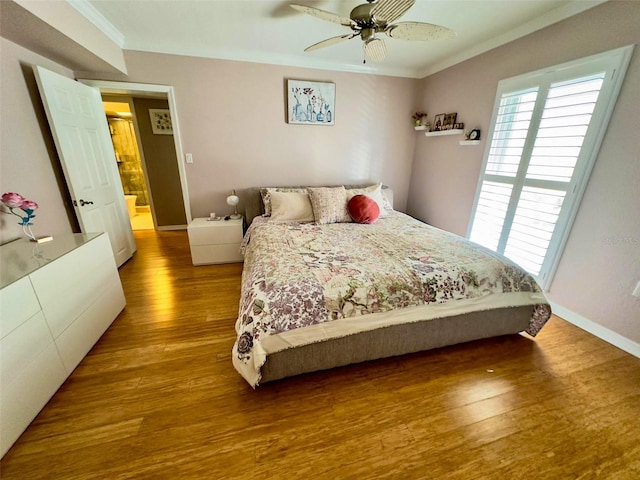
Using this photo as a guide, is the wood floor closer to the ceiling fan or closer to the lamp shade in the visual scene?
the lamp shade

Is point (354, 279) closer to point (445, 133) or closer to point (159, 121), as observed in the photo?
point (445, 133)

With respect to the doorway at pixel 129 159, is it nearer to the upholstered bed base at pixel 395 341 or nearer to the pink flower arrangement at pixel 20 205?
the pink flower arrangement at pixel 20 205

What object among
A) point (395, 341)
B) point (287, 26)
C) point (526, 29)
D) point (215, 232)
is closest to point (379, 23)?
point (287, 26)

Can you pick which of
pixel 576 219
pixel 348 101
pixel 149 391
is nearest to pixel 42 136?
pixel 149 391

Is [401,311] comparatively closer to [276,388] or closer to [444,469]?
[444,469]

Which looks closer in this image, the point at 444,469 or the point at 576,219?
the point at 444,469

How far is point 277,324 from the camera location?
53.6 inches

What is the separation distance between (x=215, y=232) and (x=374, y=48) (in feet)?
7.84

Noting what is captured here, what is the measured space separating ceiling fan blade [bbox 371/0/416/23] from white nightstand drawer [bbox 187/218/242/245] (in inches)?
92.0

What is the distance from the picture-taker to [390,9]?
1.45 metres

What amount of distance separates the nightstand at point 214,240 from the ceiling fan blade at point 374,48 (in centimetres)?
215

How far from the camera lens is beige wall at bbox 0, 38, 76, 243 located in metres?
1.79

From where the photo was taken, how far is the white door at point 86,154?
2.12m

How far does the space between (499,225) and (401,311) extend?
1773mm
